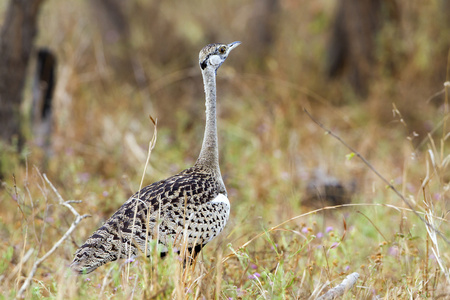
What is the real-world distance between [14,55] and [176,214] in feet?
11.5

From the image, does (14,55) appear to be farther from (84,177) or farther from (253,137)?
(253,137)

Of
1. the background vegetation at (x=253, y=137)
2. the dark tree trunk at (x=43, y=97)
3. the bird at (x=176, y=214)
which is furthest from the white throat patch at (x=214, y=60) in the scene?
the dark tree trunk at (x=43, y=97)

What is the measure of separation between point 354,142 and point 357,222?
2.69 m

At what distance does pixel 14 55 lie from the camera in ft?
20.2

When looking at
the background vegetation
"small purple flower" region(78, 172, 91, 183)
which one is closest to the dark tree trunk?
the background vegetation

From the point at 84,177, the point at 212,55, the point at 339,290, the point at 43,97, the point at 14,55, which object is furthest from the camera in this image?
the point at 43,97

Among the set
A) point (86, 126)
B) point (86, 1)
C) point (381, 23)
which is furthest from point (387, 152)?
point (86, 1)

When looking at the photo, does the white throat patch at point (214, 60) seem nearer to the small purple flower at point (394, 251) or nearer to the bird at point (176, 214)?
the bird at point (176, 214)

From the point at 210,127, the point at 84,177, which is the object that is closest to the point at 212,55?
the point at 210,127

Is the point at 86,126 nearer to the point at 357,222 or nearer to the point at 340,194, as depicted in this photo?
the point at 340,194

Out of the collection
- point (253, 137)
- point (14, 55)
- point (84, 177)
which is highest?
point (14, 55)

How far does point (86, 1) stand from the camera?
10.4m

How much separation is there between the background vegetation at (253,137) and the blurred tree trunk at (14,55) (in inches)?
16.8

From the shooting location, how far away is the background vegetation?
3934 mm
